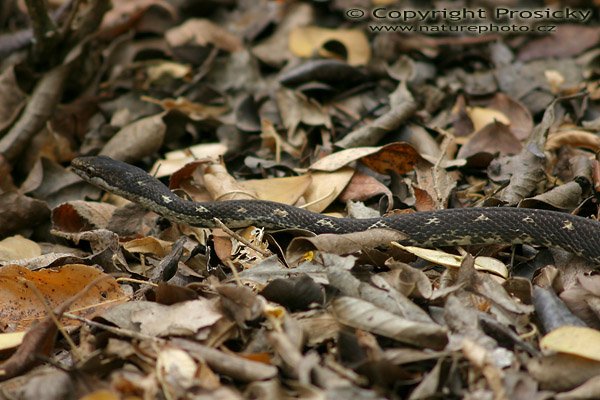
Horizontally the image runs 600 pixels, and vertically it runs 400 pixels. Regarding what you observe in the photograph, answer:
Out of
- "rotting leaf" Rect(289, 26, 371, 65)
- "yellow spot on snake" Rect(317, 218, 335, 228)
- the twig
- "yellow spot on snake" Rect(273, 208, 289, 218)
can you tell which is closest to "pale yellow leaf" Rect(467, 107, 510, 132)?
"rotting leaf" Rect(289, 26, 371, 65)

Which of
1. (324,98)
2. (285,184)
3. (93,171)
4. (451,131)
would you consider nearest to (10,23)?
(93,171)

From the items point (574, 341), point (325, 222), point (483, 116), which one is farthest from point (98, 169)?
point (574, 341)

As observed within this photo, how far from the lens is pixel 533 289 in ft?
15.6

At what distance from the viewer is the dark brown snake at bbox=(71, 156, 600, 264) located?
5.64 m

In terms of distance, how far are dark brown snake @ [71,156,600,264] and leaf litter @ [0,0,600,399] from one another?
0.15 metres

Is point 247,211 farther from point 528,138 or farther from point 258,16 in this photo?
point 258,16

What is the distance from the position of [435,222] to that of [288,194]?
5.15 feet

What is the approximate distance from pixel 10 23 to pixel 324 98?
4640 mm

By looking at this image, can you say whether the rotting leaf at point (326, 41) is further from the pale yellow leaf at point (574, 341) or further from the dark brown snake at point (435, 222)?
the pale yellow leaf at point (574, 341)

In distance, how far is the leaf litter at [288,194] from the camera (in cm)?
418

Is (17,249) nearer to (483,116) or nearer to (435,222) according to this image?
(435,222)

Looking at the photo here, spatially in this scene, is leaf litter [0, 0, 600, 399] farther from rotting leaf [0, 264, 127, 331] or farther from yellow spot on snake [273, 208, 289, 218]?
yellow spot on snake [273, 208, 289, 218]

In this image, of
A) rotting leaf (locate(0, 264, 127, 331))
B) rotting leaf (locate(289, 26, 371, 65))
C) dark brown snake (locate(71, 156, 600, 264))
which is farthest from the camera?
rotting leaf (locate(289, 26, 371, 65))

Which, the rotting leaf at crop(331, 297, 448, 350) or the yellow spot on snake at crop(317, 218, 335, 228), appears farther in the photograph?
the yellow spot on snake at crop(317, 218, 335, 228)
